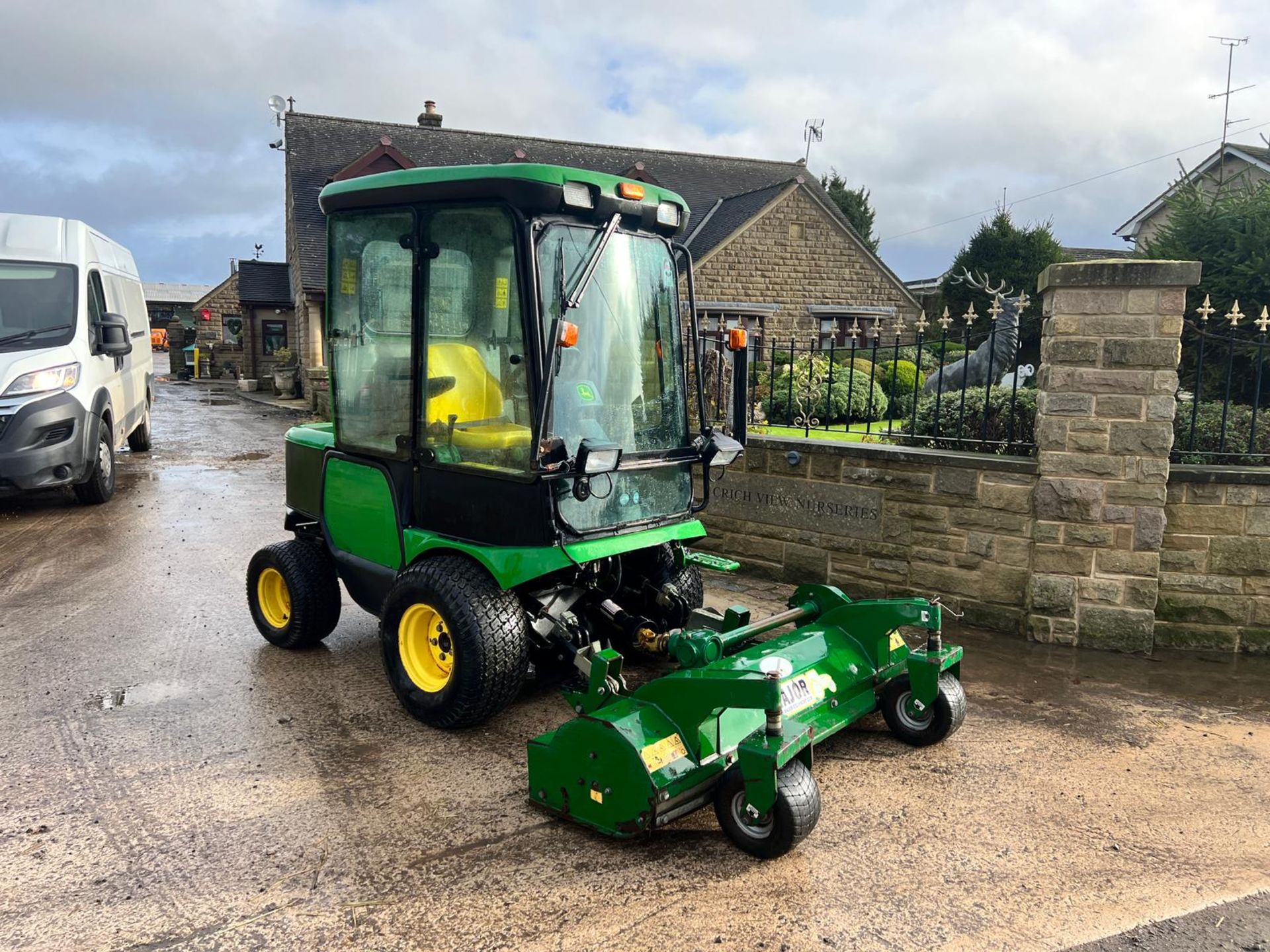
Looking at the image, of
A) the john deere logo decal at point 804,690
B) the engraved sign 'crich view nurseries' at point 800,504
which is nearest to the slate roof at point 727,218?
the engraved sign 'crich view nurseries' at point 800,504

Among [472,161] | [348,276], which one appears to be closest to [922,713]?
[348,276]

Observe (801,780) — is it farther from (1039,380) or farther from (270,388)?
(270,388)

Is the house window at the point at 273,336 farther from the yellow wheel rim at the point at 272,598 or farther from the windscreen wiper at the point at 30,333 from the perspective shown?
the yellow wheel rim at the point at 272,598

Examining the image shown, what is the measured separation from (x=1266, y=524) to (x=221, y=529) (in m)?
8.05

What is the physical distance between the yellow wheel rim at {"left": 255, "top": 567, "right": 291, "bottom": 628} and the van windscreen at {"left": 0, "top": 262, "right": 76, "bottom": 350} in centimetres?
505

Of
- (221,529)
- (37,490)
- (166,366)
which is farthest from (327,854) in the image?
(166,366)

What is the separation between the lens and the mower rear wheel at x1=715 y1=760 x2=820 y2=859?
2.93 metres

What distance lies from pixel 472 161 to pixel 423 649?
25.7m

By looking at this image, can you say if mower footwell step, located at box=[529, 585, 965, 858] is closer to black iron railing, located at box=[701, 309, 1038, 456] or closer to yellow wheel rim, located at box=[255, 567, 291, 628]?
black iron railing, located at box=[701, 309, 1038, 456]

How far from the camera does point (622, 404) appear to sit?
411cm

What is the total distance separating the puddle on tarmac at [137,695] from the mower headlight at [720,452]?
113 inches

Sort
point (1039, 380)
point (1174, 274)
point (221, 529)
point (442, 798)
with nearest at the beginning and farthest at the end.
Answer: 1. point (442, 798)
2. point (1174, 274)
3. point (1039, 380)
4. point (221, 529)

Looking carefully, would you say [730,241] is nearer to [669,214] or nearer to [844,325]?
[844,325]

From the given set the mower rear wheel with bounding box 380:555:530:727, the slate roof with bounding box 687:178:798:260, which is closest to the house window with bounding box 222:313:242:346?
the slate roof with bounding box 687:178:798:260
